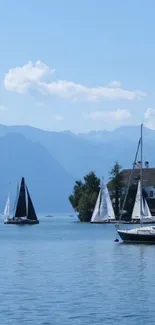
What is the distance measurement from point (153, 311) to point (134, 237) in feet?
124

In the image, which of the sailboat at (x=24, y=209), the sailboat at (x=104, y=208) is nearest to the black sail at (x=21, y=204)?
the sailboat at (x=24, y=209)

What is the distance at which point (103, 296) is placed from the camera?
3688 cm

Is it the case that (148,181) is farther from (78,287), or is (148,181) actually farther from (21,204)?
(78,287)

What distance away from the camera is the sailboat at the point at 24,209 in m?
132

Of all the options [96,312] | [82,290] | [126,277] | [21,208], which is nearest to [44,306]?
[96,312]

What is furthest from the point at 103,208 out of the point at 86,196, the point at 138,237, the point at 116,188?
the point at 138,237

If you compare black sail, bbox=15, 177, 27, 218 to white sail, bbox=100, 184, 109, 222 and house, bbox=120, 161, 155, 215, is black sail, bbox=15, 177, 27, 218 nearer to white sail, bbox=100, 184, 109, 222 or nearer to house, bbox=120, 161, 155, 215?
white sail, bbox=100, 184, 109, 222

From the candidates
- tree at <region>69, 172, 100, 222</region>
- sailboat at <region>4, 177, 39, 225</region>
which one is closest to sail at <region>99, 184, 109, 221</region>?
sailboat at <region>4, 177, 39, 225</region>

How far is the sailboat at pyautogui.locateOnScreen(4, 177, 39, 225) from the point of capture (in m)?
132

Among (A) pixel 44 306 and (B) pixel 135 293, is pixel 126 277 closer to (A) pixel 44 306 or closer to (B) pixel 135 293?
(B) pixel 135 293

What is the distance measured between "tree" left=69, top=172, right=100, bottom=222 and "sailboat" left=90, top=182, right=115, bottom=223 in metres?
14.3

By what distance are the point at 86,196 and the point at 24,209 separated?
15.3 m

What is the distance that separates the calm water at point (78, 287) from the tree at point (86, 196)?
78382 mm

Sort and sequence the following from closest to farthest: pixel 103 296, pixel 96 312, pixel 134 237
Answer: pixel 96 312 < pixel 103 296 < pixel 134 237
